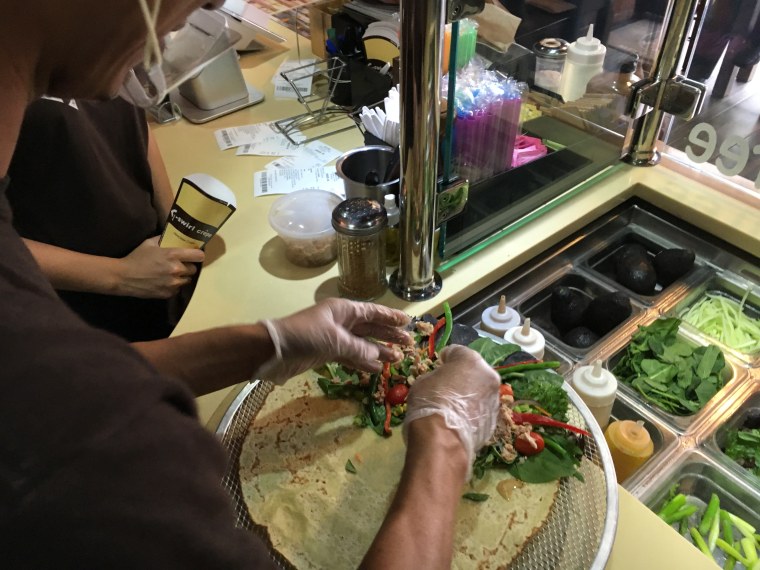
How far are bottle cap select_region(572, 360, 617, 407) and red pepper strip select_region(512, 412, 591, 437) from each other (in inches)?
5.0

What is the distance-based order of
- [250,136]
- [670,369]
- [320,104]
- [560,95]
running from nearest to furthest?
[670,369] → [560,95] → [250,136] → [320,104]

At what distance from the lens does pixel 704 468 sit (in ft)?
3.23

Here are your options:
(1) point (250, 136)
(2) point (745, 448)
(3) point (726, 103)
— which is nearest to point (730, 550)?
(2) point (745, 448)

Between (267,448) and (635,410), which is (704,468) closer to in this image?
(635,410)

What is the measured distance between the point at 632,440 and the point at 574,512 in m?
0.22

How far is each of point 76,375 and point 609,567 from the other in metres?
0.70

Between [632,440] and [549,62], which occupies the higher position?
[549,62]

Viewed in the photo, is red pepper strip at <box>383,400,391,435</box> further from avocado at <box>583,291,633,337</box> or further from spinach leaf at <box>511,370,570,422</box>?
avocado at <box>583,291,633,337</box>

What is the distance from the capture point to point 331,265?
1203 mm

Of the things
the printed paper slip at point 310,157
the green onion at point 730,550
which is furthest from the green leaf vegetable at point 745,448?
the printed paper slip at point 310,157

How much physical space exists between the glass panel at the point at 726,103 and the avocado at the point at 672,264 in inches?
8.2

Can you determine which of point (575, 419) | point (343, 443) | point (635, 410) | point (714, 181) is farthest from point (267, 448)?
point (714, 181)

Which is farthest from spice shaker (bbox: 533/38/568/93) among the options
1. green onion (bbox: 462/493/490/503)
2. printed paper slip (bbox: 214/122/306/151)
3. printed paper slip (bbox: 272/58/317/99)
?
green onion (bbox: 462/493/490/503)

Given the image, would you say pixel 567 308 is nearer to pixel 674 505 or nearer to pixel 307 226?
pixel 674 505
